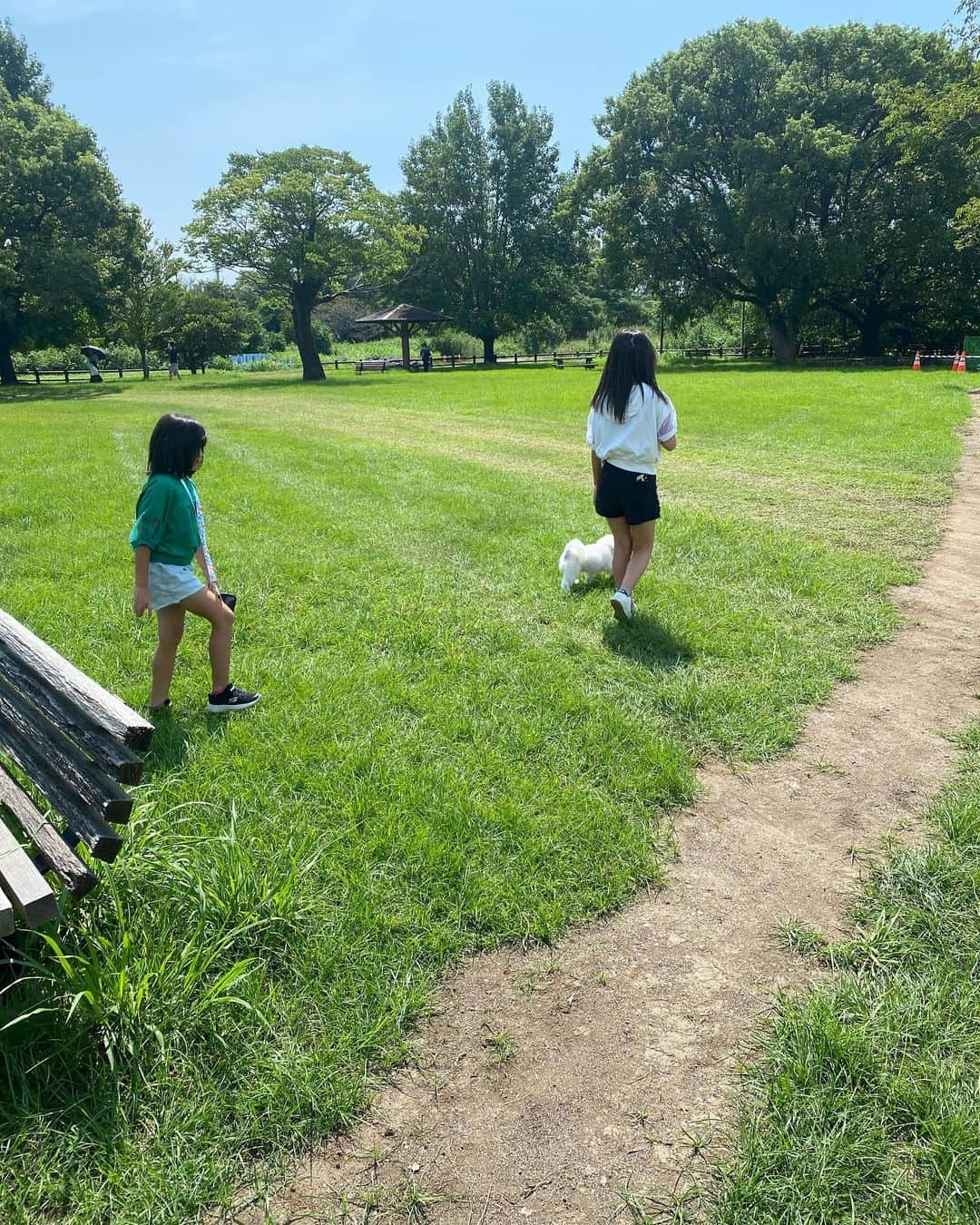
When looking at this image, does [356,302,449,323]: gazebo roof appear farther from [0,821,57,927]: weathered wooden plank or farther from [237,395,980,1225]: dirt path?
[0,821,57,927]: weathered wooden plank

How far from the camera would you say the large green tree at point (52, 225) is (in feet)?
99.9

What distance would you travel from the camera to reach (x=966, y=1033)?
2.23 metres

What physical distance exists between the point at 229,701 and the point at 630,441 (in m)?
2.74

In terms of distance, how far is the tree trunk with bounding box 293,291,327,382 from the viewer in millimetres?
34969

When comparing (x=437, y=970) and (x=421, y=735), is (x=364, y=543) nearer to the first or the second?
(x=421, y=735)

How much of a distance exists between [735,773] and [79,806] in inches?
104

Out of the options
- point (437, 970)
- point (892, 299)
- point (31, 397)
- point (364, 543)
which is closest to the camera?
point (437, 970)

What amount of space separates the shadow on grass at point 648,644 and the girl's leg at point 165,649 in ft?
7.93

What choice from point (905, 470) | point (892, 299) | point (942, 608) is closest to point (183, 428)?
point (942, 608)

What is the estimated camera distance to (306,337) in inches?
1399

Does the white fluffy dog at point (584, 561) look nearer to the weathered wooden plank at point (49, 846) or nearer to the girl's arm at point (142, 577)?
the girl's arm at point (142, 577)

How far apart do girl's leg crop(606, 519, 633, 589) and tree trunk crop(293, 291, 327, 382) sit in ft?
104

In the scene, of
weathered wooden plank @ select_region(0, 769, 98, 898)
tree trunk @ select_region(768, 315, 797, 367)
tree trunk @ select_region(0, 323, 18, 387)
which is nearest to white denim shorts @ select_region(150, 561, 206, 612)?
weathered wooden plank @ select_region(0, 769, 98, 898)

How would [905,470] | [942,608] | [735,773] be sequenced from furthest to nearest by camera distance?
[905,470] → [942,608] → [735,773]
